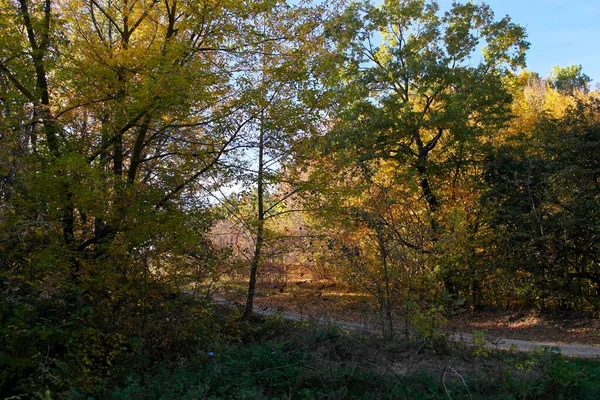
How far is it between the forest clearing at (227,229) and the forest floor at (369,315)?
0.13 metres

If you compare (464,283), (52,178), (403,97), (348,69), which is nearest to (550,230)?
(464,283)

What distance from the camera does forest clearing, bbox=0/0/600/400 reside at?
21.2 feet

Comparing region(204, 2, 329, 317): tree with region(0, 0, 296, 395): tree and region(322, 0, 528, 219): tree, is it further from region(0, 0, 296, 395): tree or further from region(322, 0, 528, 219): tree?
region(322, 0, 528, 219): tree

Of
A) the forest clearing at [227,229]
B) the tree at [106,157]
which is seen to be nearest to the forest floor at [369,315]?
the forest clearing at [227,229]

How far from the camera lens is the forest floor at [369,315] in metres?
10.7

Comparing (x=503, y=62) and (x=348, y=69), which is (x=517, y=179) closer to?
(x=503, y=62)

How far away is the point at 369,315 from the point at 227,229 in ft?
14.0

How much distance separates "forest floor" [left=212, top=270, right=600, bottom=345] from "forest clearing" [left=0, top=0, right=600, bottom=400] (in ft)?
0.44

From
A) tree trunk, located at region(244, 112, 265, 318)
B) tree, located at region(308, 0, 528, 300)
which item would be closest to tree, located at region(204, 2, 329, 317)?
tree trunk, located at region(244, 112, 265, 318)

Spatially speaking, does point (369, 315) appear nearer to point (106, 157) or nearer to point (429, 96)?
point (106, 157)

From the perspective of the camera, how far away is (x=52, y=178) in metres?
7.29

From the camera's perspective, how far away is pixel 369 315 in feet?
31.0

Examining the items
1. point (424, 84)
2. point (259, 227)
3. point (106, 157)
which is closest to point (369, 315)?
point (259, 227)

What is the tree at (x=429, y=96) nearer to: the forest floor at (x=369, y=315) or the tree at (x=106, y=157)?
the forest floor at (x=369, y=315)
